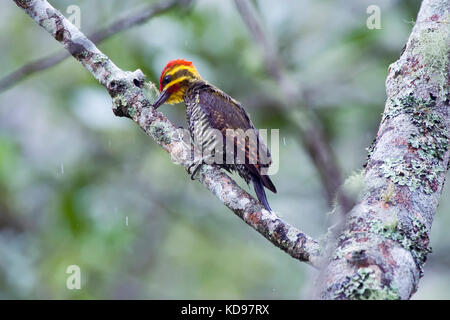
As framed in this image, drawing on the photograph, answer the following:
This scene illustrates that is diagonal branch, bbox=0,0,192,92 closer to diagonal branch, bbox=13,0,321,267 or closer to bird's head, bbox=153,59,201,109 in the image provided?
diagonal branch, bbox=13,0,321,267

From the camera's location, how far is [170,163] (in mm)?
5215

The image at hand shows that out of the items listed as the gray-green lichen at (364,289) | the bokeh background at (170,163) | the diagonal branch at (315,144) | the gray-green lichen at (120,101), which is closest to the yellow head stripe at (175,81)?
the bokeh background at (170,163)

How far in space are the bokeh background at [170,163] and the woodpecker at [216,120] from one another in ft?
1.75

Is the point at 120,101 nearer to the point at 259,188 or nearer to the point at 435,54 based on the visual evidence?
the point at 259,188

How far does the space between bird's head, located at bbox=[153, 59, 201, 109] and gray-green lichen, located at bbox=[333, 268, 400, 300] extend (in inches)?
87.3

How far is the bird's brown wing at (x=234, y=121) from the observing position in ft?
10.6

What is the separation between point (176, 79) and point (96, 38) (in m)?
0.80

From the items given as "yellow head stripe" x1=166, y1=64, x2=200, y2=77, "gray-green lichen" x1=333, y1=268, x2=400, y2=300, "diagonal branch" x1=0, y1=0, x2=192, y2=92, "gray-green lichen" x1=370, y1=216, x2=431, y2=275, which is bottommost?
"gray-green lichen" x1=333, y1=268, x2=400, y2=300

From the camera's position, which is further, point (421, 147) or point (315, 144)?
point (421, 147)

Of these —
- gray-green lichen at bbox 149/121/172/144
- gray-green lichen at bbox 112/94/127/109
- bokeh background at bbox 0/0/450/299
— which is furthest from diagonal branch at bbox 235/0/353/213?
bokeh background at bbox 0/0/450/299

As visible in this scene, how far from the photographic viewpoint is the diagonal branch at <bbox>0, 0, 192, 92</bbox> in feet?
8.46

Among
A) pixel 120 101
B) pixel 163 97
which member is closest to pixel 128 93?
pixel 120 101

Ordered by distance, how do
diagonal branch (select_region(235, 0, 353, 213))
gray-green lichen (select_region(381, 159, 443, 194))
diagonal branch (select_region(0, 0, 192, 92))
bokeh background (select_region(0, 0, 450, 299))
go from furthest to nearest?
1. bokeh background (select_region(0, 0, 450, 299))
2. diagonal branch (select_region(0, 0, 192, 92))
3. gray-green lichen (select_region(381, 159, 443, 194))
4. diagonal branch (select_region(235, 0, 353, 213))

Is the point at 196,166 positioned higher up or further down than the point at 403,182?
higher up
